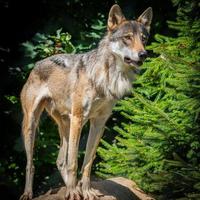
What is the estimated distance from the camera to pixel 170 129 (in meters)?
6.42

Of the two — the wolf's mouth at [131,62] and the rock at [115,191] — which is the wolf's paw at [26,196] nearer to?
the rock at [115,191]

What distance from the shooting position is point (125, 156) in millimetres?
7676

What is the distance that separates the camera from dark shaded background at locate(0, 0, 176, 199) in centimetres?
1002

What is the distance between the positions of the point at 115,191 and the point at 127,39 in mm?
1833

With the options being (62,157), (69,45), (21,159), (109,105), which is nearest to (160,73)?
(109,105)

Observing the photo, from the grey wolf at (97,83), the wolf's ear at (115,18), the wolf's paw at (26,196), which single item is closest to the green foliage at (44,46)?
the grey wolf at (97,83)

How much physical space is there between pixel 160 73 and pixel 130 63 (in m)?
1.21

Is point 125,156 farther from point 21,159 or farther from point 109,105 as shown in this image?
point 21,159

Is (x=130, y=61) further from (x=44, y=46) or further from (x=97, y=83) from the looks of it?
(x=44, y=46)

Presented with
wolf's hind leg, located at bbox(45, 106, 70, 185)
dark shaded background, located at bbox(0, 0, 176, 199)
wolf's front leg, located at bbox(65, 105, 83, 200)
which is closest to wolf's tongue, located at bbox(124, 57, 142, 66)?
wolf's front leg, located at bbox(65, 105, 83, 200)

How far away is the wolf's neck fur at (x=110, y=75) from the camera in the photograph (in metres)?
6.95

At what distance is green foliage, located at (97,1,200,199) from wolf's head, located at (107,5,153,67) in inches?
9.5

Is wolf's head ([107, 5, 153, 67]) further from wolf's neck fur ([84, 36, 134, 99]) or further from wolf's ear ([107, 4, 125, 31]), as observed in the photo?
wolf's neck fur ([84, 36, 134, 99])

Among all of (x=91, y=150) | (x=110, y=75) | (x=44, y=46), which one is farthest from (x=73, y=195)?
(x=44, y=46)
